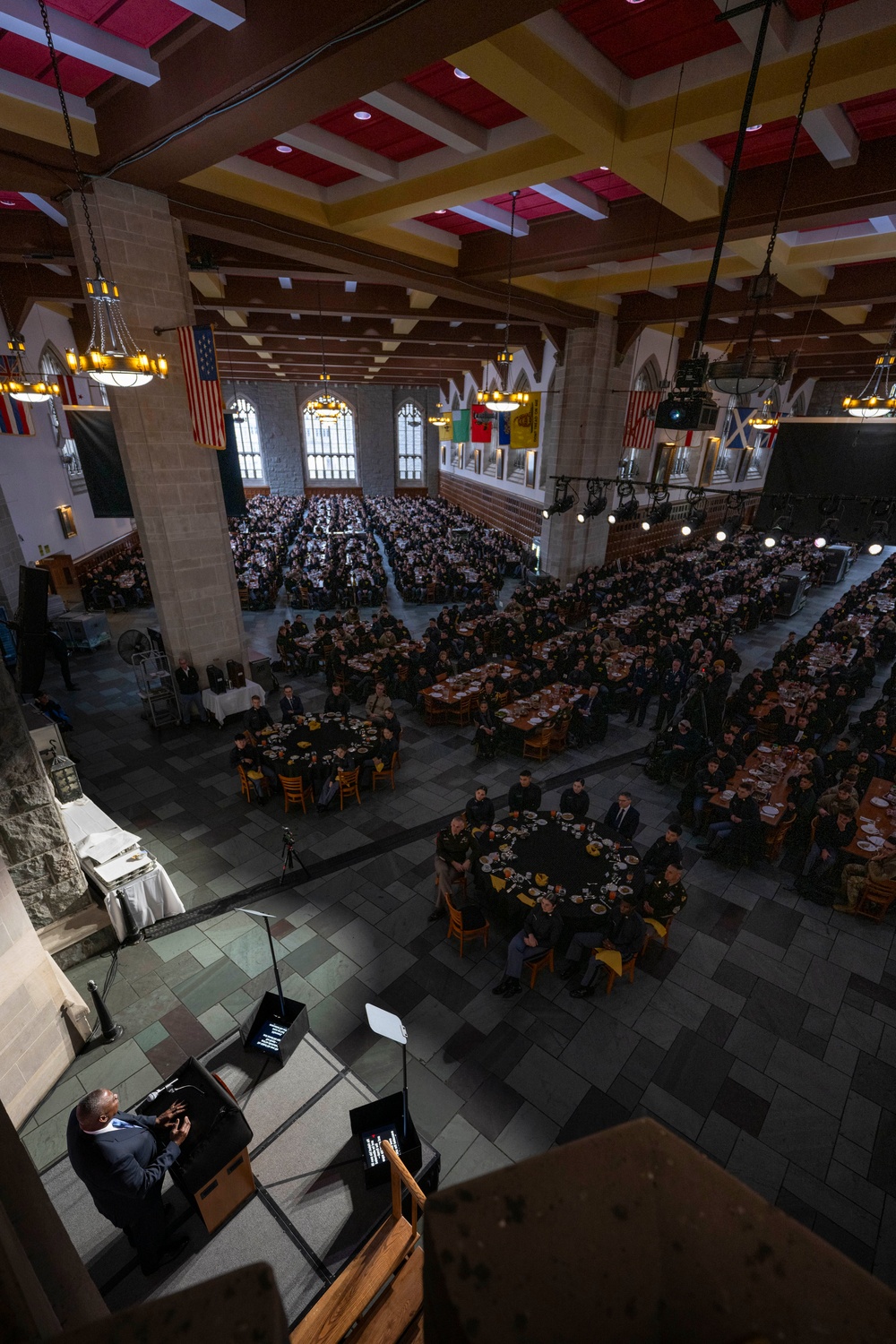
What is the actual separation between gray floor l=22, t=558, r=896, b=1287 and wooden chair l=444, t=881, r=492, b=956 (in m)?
0.27

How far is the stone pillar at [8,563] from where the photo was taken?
14.8m

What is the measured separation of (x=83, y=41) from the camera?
611 cm

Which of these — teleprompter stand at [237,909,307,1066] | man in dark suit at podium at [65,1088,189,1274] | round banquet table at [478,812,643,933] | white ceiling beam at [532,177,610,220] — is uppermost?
white ceiling beam at [532,177,610,220]

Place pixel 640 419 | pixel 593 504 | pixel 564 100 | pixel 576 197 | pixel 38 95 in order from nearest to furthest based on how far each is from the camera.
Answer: pixel 564 100
pixel 38 95
pixel 576 197
pixel 640 419
pixel 593 504

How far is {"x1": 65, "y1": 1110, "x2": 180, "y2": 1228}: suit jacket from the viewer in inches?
150

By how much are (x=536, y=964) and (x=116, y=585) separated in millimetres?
19923

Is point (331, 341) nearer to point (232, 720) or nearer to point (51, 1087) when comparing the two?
point (232, 720)

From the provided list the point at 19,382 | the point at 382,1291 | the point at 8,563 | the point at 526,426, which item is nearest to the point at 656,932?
the point at 382,1291

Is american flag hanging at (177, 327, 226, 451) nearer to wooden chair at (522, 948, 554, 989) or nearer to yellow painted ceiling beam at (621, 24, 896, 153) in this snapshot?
yellow painted ceiling beam at (621, 24, 896, 153)

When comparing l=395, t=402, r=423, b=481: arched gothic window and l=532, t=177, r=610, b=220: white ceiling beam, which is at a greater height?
l=532, t=177, r=610, b=220: white ceiling beam

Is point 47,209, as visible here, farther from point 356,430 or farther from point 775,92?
point 356,430

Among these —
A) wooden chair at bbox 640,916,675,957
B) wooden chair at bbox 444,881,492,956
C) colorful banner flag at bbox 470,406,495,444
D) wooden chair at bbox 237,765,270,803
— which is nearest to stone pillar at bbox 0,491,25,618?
wooden chair at bbox 237,765,270,803

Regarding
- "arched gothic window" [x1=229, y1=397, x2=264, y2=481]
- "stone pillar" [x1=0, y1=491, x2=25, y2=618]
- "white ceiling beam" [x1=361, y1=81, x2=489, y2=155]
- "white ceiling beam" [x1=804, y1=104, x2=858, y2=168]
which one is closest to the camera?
"white ceiling beam" [x1=361, y1=81, x2=489, y2=155]

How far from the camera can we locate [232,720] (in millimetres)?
12820
